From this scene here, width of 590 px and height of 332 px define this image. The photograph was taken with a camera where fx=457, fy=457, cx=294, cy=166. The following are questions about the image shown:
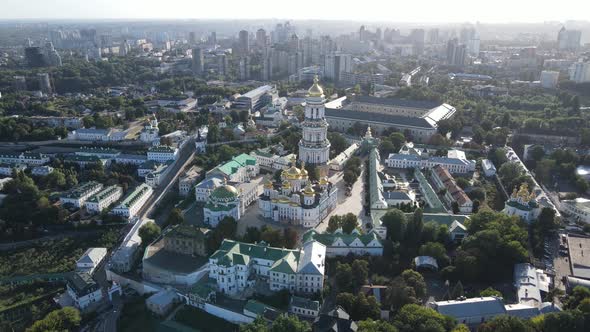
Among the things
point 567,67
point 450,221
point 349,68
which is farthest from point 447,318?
point 567,67

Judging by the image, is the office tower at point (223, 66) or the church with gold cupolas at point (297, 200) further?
the office tower at point (223, 66)

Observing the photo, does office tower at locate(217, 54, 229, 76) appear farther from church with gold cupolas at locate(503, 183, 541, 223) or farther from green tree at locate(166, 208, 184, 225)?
church with gold cupolas at locate(503, 183, 541, 223)

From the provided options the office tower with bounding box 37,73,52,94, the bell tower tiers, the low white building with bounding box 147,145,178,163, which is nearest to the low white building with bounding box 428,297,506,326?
the bell tower tiers

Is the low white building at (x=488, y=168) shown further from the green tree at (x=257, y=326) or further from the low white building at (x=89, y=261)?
the low white building at (x=89, y=261)

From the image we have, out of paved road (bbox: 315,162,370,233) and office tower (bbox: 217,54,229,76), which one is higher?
office tower (bbox: 217,54,229,76)

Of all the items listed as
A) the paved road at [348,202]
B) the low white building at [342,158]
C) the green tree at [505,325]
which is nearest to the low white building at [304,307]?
the green tree at [505,325]

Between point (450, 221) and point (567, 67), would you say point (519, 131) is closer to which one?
point (450, 221)
